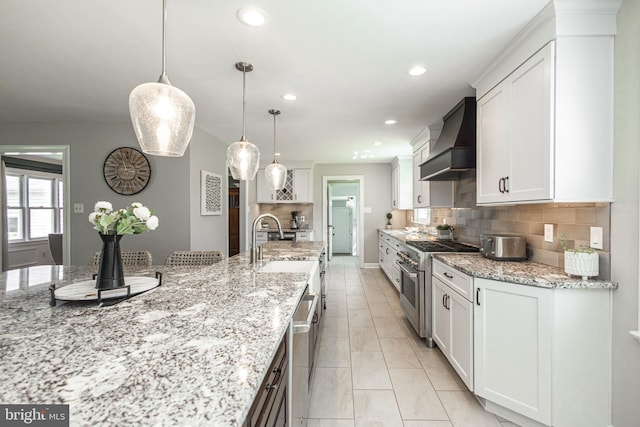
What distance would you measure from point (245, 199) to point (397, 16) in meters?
4.73

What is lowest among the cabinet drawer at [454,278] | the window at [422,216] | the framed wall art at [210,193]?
the cabinet drawer at [454,278]

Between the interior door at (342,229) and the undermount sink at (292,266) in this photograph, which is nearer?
the undermount sink at (292,266)

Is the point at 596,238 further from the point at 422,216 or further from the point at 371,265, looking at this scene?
the point at 371,265

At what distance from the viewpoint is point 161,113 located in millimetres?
1242

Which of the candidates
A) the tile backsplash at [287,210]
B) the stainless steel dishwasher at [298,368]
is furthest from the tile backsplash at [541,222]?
the tile backsplash at [287,210]

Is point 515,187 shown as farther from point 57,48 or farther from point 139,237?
point 139,237

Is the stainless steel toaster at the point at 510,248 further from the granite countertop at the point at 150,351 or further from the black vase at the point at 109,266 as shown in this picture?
the black vase at the point at 109,266

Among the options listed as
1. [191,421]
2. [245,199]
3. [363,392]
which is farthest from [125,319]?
[245,199]

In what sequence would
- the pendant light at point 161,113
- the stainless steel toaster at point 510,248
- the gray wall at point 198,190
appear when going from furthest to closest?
the gray wall at point 198,190 < the stainless steel toaster at point 510,248 < the pendant light at point 161,113

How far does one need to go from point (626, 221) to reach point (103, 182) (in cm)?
479

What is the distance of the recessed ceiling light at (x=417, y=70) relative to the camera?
87.6 inches

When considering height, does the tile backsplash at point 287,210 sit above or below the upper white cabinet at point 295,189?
below

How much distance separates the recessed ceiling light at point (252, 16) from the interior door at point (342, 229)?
758cm

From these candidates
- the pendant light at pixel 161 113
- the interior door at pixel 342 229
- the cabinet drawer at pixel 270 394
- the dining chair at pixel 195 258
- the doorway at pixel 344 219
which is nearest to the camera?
the cabinet drawer at pixel 270 394
